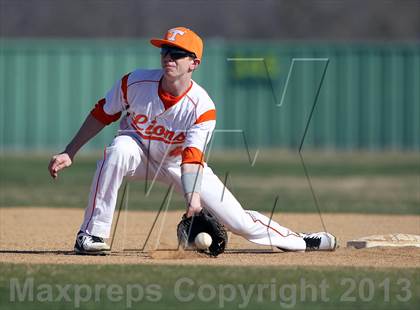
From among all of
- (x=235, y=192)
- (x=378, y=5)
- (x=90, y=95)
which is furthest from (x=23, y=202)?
(x=378, y=5)

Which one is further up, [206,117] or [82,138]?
[206,117]

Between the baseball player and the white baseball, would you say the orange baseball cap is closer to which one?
the baseball player

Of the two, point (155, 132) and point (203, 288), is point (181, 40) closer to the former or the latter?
point (155, 132)

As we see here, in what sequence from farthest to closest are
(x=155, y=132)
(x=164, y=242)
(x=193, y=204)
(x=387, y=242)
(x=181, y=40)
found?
(x=164, y=242), (x=387, y=242), (x=155, y=132), (x=181, y=40), (x=193, y=204)

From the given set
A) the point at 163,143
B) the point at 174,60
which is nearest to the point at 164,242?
the point at 163,143

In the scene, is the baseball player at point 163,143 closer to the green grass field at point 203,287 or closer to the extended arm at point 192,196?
the extended arm at point 192,196

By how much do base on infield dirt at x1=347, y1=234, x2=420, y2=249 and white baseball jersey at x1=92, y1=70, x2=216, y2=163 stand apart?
70.9 inches

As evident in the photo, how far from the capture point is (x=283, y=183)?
64.5 feet

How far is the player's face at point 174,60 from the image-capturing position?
8.03 meters

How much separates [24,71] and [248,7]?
9.48 m

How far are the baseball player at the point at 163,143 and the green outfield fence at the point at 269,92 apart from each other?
1927 cm

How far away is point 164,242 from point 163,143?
1.57 m

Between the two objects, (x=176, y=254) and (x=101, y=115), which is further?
(x=101, y=115)

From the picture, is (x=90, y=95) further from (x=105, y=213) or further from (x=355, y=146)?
(x=105, y=213)
